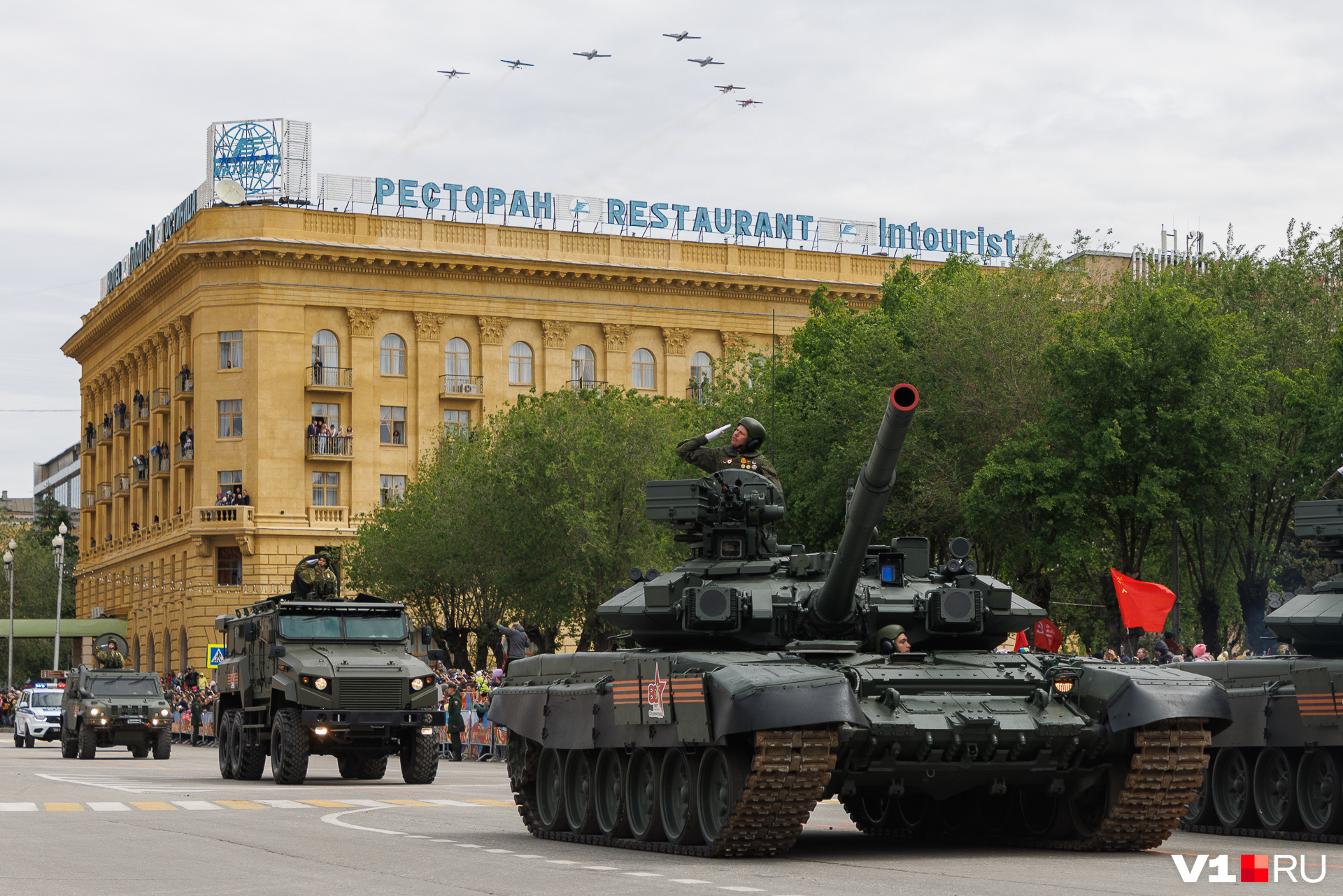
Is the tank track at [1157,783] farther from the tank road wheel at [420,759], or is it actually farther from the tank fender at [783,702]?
the tank road wheel at [420,759]

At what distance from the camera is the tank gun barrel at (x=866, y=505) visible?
1412 cm

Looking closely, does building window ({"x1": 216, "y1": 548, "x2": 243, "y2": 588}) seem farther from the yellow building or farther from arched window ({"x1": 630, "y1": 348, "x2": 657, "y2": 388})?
arched window ({"x1": 630, "y1": 348, "x2": 657, "y2": 388})

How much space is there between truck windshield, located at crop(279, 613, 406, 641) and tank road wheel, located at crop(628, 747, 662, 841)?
12343 millimetres

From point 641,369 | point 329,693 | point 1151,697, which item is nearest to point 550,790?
point 1151,697

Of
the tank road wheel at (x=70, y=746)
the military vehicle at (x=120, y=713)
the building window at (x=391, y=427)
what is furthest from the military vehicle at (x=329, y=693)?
the building window at (x=391, y=427)

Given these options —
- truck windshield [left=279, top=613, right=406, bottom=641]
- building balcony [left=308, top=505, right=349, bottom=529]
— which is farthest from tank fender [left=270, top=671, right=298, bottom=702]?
building balcony [left=308, top=505, right=349, bottom=529]

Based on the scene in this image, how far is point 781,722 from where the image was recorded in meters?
14.2

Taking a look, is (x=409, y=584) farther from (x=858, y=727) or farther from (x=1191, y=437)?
(x=858, y=727)

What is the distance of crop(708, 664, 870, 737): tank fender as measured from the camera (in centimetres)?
1421

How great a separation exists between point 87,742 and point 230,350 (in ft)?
122

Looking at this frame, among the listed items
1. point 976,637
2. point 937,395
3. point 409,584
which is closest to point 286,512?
point 409,584

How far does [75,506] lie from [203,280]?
75.8 m

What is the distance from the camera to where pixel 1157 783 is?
15.1 meters

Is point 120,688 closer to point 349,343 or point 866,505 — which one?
point 866,505
